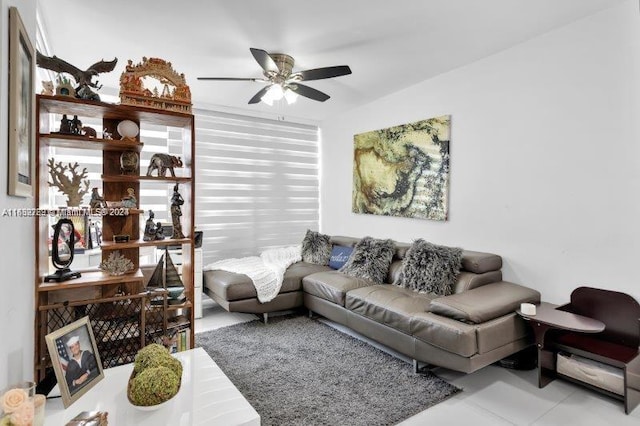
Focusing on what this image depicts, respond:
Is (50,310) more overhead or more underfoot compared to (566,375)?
more overhead

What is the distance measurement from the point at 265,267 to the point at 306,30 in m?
2.56

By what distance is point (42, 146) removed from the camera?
1.92m

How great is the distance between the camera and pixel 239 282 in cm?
365

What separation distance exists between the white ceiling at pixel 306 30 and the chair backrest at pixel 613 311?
80.9 inches

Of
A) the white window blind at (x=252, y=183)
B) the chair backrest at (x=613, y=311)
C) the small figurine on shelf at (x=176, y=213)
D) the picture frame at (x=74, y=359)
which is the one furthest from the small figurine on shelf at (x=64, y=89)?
the chair backrest at (x=613, y=311)

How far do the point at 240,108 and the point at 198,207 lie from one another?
149cm

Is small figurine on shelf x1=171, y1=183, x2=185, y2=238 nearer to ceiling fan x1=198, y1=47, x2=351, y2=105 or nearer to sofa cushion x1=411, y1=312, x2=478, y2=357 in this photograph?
ceiling fan x1=198, y1=47, x2=351, y2=105

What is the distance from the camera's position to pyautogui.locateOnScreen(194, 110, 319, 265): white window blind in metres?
4.59

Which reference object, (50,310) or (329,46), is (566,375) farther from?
(50,310)

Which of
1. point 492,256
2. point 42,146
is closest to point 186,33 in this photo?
point 42,146

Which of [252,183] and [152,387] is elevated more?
[252,183]

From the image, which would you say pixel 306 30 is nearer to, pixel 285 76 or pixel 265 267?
pixel 285 76

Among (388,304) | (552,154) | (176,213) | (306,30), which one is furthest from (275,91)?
(552,154)

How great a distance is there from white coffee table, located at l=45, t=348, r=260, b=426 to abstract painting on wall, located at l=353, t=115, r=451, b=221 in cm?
287
